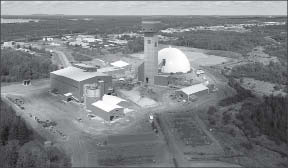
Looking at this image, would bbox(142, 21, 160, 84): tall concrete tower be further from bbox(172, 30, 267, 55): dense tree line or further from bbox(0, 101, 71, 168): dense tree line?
bbox(172, 30, 267, 55): dense tree line

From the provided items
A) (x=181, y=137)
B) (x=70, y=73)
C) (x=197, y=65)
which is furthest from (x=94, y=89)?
(x=197, y=65)

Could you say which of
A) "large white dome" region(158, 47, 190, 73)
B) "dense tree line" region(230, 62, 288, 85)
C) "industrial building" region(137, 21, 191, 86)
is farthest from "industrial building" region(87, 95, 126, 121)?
"dense tree line" region(230, 62, 288, 85)

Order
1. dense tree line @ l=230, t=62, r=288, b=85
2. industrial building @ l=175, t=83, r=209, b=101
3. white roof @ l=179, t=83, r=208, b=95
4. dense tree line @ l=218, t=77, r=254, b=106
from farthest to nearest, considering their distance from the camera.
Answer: dense tree line @ l=230, t=62, r=288, b=85
white roof @ l=179, t=83, r=208, b=95
industrial building @ l=175, t=83, r=209, b=101
dense tree line @ l=218, t=77, r=254, b=106

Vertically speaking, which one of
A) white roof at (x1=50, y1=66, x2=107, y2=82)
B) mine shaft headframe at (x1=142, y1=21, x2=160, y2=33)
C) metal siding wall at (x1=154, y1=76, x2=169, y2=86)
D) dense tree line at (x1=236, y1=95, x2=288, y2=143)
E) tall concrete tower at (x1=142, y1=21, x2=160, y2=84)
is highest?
mine shaft headframe at (x1=142, y1=21, x2=160, y2=33)

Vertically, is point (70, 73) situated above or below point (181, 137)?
above

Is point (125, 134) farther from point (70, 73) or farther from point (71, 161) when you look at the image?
point (70, 73)

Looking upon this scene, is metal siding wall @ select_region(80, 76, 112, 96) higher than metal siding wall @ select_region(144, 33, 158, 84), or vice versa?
metal siding wall @ select_region(144, 33, 158, 84)
